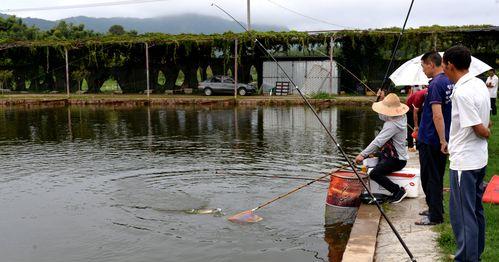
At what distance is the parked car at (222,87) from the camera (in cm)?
3756

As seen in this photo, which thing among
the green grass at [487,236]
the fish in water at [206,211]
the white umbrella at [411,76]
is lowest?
the fish in water at [206,211]

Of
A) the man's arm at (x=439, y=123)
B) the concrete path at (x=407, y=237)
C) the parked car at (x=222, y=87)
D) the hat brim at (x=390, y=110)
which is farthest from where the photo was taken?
the parked car at (x=222, y=87)

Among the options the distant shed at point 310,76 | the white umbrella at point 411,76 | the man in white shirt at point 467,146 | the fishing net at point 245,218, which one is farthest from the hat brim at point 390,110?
the distant shed at point 310,76

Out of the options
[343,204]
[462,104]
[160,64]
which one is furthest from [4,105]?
[462,104]

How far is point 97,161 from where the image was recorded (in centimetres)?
1312

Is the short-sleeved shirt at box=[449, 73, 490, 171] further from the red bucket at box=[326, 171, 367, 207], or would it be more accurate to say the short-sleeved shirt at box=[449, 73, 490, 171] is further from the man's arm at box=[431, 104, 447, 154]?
the red bucket at box=[326, 171, 367, 207]

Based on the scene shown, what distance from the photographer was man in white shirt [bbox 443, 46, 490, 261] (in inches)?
175

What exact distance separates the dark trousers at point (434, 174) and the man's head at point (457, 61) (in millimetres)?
1893

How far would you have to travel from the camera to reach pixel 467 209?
4.59 metres

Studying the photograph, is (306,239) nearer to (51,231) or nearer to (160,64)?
(51,231)

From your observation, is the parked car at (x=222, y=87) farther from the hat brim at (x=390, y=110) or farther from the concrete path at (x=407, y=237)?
the concrete path at (x=407, y=237)

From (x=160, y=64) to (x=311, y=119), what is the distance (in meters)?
21.7

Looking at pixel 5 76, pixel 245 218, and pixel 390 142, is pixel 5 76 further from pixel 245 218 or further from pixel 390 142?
pixel 390 142

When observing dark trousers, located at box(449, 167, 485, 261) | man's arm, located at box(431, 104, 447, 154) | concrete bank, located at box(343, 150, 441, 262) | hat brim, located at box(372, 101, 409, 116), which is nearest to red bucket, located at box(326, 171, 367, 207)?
concrete bank, located at box(343, 150, 441, 262)
